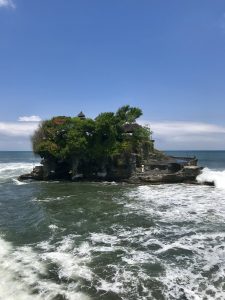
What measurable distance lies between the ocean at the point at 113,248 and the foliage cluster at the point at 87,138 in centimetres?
1344

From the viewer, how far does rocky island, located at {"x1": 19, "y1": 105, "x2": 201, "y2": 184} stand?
44.0 metres

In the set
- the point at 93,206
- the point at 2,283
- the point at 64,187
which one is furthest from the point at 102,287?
the point at 64,187

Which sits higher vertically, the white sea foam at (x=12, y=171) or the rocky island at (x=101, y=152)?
the rocky island at (x=101, y=152)

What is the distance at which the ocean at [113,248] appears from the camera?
12797mm

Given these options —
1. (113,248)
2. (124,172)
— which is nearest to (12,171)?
(124,172)

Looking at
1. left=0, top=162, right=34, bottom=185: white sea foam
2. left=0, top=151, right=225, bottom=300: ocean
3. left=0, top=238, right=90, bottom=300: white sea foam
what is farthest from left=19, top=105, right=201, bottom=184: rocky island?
left=0, top=238, right=90, bottom=300: white sea foam

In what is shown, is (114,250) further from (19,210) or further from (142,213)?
(19,210)

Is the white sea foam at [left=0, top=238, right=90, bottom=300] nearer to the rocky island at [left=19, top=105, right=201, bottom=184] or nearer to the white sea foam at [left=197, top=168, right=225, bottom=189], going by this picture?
the rocky island at [left=19, top=105, right=201, bottom=184]

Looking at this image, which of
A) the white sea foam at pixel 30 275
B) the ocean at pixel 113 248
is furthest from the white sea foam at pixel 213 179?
the white sea foam at pixel 30 275

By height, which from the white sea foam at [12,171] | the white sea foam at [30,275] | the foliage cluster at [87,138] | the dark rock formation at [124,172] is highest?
the foliage cluster at [87,138]

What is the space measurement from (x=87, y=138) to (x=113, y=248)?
1160 inches

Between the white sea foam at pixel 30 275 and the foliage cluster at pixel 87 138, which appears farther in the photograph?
the foliage cluster at pixel 87 138

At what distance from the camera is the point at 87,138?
4572 centimetres

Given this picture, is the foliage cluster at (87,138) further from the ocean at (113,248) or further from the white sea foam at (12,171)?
the ocean at (113,248)
